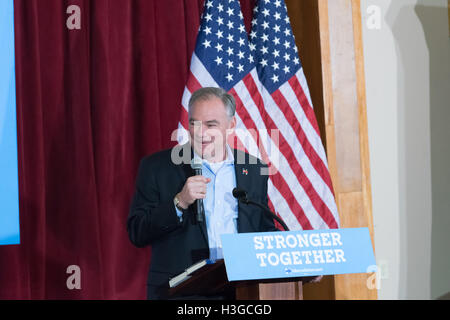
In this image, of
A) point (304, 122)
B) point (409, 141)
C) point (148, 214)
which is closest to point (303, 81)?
point (304, 122)

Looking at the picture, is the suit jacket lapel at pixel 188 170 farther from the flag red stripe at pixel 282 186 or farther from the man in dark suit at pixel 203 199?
the flag red stripe at pixel 282 186

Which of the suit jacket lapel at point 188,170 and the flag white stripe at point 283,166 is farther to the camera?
the flag white stripe at point 283,166

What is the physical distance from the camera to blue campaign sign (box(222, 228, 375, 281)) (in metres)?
1.53

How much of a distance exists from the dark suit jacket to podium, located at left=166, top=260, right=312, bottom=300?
1.73 ft

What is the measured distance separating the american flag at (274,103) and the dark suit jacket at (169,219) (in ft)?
2.87

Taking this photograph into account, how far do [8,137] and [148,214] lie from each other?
79 cm

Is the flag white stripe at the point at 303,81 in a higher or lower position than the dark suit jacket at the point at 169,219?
higher

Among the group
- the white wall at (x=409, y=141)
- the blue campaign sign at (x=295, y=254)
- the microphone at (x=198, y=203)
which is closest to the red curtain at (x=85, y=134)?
the microphone at (x=198, y=203)

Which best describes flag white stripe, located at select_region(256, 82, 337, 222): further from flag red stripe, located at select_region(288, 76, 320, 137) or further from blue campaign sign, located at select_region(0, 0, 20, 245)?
blue campaign sign, located at select_region(0, 0, 20, 245)

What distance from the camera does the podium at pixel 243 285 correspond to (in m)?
1.58

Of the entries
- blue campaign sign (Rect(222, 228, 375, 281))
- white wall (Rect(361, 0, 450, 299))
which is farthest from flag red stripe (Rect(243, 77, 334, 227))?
blue campaign sign (Rect(222, 228, 375, 281))

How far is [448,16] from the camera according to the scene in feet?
13.3
